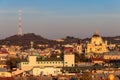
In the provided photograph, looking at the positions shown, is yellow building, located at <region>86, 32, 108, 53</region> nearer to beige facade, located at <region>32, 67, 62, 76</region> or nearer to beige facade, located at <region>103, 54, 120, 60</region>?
beige facade, located at <region>103, 54, 120, 60</region>

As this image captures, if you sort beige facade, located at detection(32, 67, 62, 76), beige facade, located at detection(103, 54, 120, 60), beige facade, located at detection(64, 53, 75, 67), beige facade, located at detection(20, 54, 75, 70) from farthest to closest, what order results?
beige facade, located at detection(103, 54, 120, 60) → beige facade, located at detection(64, 53, 75, 67) → beige facade, located at detection(20, 54, 75, 70) → beige facade, located at detection(32, 67, 62, 76)

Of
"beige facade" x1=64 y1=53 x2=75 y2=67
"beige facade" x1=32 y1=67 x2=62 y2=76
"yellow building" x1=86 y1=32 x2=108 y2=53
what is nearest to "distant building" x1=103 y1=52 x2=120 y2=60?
"yellow building" x1=86 y1=32 x2=108 y2=53

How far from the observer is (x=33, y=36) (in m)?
124

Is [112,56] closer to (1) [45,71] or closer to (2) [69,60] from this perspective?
(2) [69,60]

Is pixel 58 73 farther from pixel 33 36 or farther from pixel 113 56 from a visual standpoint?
pixel 33 36

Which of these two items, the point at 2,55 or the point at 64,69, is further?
the point at 2,55

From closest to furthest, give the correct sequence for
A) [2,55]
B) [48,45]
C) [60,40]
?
[2,55] → [48,45] → [60,40]

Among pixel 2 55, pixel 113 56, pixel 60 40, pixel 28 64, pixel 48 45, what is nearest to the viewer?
pixel 28 64

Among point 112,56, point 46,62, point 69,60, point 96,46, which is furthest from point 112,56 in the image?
point 46,62

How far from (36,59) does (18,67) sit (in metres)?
1.69

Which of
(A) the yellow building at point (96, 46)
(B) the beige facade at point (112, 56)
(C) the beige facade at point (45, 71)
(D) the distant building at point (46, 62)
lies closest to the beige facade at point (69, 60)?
(D) the distant building at point (46, 62)

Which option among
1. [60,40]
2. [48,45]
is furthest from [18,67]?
[60,40]

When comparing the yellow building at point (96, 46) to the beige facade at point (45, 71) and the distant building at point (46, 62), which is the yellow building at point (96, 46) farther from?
the beige facade at point (45, 71)

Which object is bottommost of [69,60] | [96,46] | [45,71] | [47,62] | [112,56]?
[45,71]
